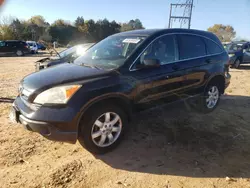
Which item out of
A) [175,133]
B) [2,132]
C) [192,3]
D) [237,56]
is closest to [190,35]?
[175,133]

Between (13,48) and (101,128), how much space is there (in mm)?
23313

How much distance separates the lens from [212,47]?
4820 mm

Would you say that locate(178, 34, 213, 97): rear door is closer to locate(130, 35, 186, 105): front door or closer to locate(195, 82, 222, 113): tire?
locate(130, 35, 186, 105): front door

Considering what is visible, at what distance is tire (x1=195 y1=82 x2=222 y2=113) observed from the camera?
482 centimetres

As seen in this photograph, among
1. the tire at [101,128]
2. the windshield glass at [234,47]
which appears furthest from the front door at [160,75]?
the windshield glass at [234,47]

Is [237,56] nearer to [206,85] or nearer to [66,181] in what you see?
[206,85]

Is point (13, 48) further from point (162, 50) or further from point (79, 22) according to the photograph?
point (79, 22)

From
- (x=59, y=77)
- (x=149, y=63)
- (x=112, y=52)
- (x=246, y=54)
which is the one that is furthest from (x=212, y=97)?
(x=246, y=54)

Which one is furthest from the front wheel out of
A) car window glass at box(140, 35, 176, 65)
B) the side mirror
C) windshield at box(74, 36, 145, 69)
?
windshield at box(74, 36, 145, 69)

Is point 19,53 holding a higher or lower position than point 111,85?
lower

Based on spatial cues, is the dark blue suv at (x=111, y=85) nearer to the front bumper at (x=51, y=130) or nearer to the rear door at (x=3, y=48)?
the front bumper at (x=51, y=130)

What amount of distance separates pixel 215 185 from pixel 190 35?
289 cm

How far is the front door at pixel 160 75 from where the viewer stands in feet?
11.2

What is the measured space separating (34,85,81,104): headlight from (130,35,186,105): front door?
0.99 meters
